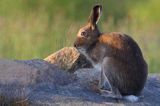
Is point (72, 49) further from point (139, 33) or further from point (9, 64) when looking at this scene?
point (139, 33)

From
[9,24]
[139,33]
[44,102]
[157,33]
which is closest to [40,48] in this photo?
[9,24]

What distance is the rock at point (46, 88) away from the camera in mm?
10055

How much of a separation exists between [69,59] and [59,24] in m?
6.84

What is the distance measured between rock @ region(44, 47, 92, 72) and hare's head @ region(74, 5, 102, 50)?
66 cm

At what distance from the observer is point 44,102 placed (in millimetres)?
10086

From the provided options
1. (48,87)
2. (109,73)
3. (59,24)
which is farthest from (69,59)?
(59,24)

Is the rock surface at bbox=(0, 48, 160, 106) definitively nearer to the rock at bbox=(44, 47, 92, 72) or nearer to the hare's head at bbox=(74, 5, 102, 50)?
the rock at bbox=(44, 47, 92, 72)

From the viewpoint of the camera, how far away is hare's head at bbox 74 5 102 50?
36.9 ft

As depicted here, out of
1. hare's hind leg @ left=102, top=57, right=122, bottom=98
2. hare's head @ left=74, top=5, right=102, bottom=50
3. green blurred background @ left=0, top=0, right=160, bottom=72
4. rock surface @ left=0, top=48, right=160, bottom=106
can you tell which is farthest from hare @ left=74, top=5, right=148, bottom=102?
green blurred background @ left=0, top=0, right=160, bottom=72

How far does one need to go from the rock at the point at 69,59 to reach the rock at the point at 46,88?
0.50 m

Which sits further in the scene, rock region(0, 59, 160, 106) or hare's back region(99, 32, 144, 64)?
hare's back region(99, 32, 144, 64)

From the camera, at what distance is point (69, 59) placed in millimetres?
12133

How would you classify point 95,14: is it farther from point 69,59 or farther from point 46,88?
point 46,88

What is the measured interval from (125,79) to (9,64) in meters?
1.49
